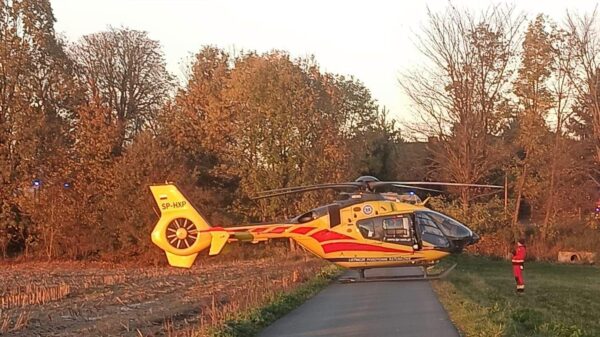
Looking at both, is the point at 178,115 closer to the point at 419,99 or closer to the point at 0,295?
the point at 419,99

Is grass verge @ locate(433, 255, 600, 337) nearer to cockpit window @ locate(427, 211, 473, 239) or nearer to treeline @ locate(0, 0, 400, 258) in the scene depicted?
cockpit window @ locate(427, 211, 473, 239)

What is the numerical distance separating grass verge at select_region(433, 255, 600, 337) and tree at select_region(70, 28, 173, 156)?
90.3ft

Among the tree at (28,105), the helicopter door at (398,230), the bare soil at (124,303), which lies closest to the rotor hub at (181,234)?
the bare soil at (124,303)

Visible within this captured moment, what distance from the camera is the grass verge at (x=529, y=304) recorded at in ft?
45.5

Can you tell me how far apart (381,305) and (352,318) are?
2.43 m

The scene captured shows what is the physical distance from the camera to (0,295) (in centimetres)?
2317

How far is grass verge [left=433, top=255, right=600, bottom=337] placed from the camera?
1386 cm

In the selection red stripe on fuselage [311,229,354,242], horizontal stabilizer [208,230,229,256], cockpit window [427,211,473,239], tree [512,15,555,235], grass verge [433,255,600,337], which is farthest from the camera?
tree [512,15,555,235]

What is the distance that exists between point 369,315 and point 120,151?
3631 centimetres

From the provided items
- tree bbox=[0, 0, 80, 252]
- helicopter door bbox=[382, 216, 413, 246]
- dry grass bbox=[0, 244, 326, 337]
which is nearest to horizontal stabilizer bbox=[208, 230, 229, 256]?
dry grass bbox=[0, 244, 326, 337]

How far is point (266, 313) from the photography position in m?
15.7

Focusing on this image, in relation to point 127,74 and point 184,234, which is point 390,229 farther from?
point 127,74

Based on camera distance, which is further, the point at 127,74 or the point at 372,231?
the point at 127,74

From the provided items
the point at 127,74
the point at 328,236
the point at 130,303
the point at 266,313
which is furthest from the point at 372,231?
the point at 127,74
